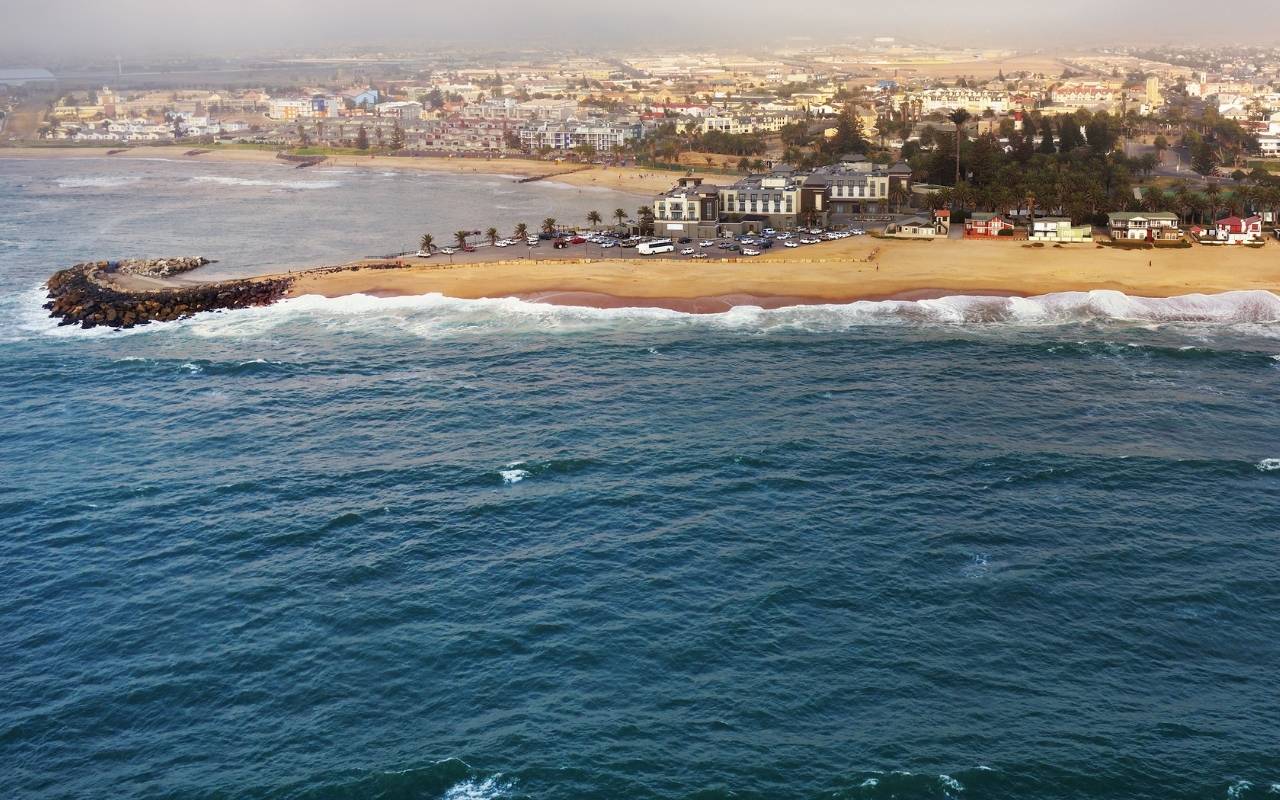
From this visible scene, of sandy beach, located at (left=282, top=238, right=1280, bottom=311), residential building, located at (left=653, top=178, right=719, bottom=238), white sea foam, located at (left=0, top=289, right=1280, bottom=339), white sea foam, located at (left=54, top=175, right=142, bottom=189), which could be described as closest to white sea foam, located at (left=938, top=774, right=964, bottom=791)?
white sea foam, located at (left=0, top=289, right=1280, bottom=339)

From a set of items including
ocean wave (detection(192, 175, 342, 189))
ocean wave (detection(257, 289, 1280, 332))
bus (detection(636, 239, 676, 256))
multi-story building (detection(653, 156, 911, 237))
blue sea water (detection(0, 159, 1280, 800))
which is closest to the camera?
blue sea water (detection(0, 159, 1280, 800))

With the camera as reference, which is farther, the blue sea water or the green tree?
the green tree

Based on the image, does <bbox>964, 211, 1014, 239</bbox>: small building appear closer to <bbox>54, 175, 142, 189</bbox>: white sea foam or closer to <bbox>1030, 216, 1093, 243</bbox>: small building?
<bbox>1030, 216, 1093, 243</bbox>: small building

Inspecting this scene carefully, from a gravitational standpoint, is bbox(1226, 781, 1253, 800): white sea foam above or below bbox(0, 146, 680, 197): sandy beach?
below

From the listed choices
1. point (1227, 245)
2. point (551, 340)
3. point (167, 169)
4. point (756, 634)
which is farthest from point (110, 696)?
point (167, 169)

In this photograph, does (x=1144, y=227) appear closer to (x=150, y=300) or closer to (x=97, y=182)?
(x=150, y=300)

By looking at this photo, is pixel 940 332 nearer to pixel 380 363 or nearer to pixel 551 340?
pixel 551 340

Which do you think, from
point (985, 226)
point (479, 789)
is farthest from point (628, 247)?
point (479, 789)

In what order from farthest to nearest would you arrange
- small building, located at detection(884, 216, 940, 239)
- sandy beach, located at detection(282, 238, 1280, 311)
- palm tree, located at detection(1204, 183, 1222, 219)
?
1. palm tree, located at detection(1204, 183, 1222, 219)
2. small building, located at detection(884, 216, 940, 239)
3. sandy beach, located at detection(282, 238, 1280, 311)

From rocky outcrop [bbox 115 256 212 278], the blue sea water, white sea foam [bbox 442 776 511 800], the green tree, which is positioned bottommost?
white sea foam [bbox 442 776 511 800]
